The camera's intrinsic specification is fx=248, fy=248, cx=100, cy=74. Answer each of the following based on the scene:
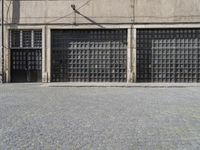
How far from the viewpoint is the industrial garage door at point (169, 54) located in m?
15.7

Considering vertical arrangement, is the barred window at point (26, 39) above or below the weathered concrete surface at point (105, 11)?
below

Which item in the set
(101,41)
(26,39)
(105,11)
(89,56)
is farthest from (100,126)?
(26,39)

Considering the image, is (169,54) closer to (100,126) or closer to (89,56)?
(89,56)

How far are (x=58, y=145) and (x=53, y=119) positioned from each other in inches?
73.9

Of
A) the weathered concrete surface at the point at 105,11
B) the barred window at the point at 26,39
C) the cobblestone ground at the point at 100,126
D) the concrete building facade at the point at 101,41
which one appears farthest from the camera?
the barred window at the point at 26,39

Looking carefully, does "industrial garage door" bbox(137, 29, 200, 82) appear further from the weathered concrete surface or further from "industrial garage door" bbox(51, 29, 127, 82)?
"industrial garage door" bbox(51, 29, 127, 82)

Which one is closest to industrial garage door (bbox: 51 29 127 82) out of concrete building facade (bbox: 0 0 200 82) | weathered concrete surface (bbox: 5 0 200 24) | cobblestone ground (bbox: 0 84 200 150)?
concrete building facade (bbox: 0 0 200 82)

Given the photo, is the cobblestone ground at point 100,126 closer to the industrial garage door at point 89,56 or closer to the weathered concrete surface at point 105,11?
the industrial garage door at point 89,56

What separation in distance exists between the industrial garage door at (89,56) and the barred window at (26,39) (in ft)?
3.42

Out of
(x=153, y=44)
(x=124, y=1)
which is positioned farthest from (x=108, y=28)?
(x=153, y=44)

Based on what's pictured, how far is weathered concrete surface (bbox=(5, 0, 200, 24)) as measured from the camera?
50.9 ft

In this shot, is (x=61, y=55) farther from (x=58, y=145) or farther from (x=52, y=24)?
(x=58, y=145)

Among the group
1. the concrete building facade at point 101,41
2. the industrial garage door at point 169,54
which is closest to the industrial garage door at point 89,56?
the concrete building facade at point 101,41

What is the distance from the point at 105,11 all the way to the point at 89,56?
305 cm
